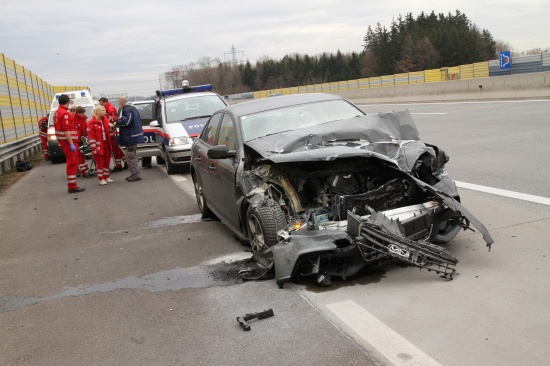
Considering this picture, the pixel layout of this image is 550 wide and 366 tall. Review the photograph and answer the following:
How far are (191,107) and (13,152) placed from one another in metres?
8.44

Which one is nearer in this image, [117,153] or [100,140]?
[100,140]

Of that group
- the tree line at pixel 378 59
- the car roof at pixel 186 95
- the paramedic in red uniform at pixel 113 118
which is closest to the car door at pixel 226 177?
the car roof at pixel 186 95

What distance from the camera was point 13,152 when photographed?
65.3 ft

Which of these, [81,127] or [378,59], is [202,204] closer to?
[81,127]

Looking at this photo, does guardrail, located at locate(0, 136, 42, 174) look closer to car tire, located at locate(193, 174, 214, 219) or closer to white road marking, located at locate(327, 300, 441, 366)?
car tire, located at locate(193, 174, 214, 219)

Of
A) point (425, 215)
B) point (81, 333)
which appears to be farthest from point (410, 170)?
point (81, 333)

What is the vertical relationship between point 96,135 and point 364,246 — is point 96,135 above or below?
above

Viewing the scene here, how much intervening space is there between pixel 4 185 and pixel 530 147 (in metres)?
12.8

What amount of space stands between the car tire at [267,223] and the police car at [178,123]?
8.45 meters

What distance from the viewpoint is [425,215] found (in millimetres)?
5262

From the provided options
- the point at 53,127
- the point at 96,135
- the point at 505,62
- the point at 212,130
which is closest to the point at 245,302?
the point at 212,130

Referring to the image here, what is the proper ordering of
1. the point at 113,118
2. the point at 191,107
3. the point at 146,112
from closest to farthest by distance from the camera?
the point at 191,107, the point at 113,118, the point at 146,112

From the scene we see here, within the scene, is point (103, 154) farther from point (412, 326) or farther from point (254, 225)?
point (412, 326)

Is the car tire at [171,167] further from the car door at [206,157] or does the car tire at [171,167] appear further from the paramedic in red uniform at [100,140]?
the car door at [206,157]
